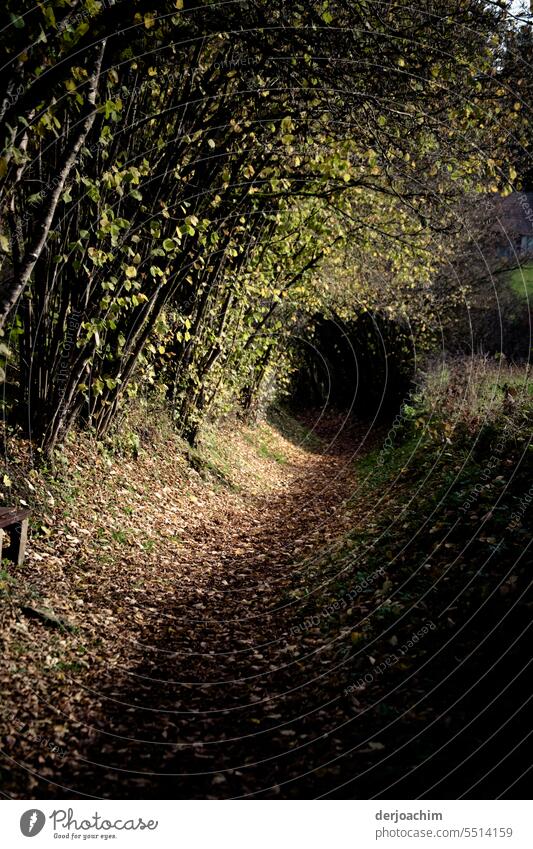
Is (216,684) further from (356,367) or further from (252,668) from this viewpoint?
(356,367)

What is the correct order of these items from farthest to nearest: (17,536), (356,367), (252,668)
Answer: (356,367) → (17,536) → (252,668)

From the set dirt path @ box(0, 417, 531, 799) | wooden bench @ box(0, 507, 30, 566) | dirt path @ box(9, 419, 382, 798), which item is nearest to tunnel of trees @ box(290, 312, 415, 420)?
dirt path @ box(9, 419, 382, 798)

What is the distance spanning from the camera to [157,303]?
10211 millimetres

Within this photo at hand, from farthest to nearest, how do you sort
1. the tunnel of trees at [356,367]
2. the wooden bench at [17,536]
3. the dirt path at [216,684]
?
the tunnel of trees at [356,367], the wooden bench at [17,536], the dirt path at [216,684]

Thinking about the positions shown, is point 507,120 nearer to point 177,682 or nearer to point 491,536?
point 491,536

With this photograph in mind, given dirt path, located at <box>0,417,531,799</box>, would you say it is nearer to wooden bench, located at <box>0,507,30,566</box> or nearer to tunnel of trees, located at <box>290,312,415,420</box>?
wooden bench, located at <box>0,507,30,566</box>

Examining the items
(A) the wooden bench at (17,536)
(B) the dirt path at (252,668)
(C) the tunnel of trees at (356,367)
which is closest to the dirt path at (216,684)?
(B) the dirt path at (252,668)

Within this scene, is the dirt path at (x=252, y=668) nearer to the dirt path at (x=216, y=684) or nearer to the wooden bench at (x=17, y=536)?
the dirt path at (x=216, y=684)

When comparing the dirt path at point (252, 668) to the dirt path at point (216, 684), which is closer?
the dirt path at point (252, 668)

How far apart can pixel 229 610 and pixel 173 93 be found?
7609 mm

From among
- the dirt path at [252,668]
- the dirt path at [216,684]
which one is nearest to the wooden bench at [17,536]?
the dirt path at [252,668]

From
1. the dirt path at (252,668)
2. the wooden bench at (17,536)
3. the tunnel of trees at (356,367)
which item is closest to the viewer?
the dirt path at (252,668)

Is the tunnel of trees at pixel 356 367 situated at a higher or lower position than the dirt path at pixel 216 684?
higher

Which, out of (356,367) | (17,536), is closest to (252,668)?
(17,536)
